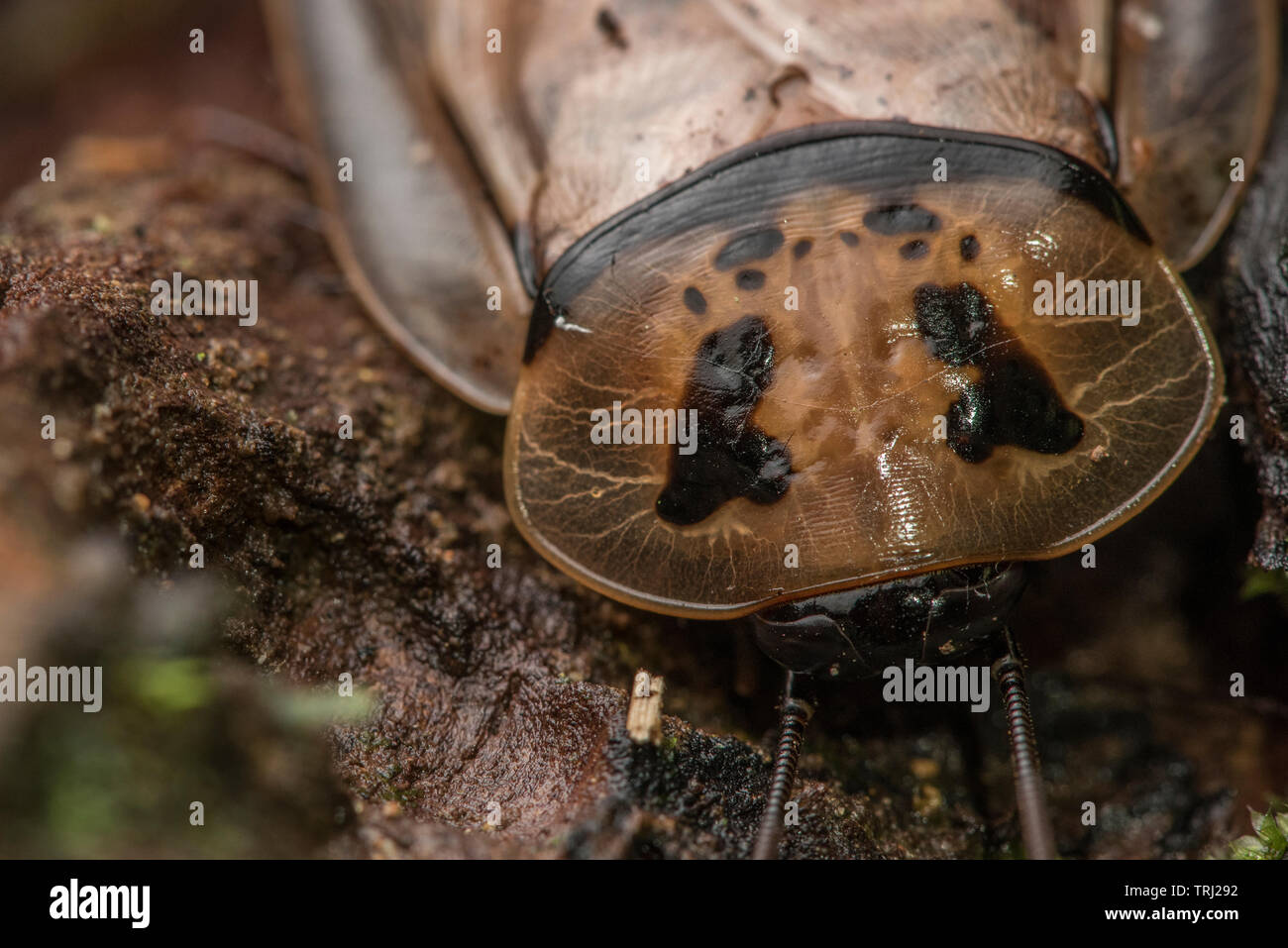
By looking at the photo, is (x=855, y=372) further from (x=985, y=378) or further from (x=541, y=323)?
(x=541, y=323)

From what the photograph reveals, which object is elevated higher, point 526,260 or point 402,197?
point 402,197

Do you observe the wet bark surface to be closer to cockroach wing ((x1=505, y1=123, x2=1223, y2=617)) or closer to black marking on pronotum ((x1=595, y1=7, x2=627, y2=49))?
cockroach wing ((x1=505, y1=123, x2=1223, y2=617))

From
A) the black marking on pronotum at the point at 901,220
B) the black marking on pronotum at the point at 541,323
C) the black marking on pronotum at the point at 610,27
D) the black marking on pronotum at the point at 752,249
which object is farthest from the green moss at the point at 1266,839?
the black marking on pronotum at the point at 610,27

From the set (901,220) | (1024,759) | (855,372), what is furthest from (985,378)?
(1024,759)

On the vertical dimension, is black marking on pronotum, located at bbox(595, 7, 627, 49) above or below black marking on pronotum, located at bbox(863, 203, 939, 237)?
above

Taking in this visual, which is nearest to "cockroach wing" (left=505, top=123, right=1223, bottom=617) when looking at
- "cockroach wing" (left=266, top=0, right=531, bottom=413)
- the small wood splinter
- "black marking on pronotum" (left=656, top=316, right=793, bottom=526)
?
"black marking on pronotum" (left=656, top=316, right=793, bottom=526)

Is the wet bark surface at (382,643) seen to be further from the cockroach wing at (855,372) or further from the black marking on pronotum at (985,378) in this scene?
the black marking on pronotum at (985,378)
